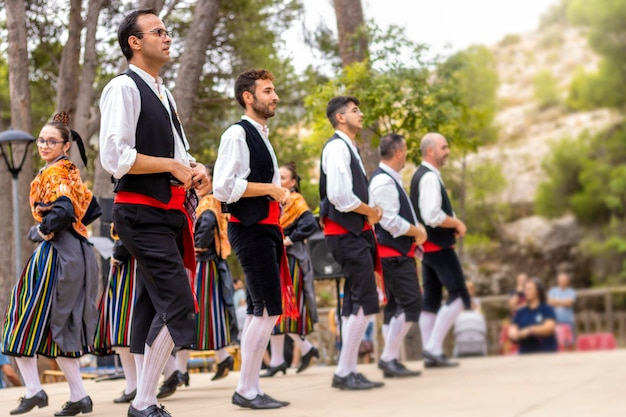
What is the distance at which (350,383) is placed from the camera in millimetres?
5930

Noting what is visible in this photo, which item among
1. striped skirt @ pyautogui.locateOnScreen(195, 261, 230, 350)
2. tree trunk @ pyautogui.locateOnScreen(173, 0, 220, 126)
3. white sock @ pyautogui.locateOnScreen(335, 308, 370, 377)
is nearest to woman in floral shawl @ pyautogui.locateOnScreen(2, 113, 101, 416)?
striped skirt @ pyautogui.locateOnScreen(195, 261, 230, 350)

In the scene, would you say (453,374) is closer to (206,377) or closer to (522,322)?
(522,322)

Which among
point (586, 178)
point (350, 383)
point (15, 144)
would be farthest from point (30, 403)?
point (586, 178)

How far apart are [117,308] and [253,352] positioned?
4.02 feet

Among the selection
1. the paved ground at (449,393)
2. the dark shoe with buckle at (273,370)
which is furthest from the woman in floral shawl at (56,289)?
the dark shoe with buckle at (273,370)

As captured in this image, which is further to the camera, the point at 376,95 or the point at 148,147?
the point at 376,95

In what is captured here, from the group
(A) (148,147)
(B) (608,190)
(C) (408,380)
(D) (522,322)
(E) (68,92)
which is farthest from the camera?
(B) (608,190)

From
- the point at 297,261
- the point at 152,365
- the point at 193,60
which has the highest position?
the point at 193,60

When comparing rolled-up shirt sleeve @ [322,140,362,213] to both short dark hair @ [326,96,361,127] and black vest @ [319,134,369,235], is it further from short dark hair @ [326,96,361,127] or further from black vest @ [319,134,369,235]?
short dark hair @ [326,96,361,127]

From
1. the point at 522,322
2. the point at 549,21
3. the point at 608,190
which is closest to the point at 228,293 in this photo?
the point at 522,322

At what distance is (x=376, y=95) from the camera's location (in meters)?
9.54

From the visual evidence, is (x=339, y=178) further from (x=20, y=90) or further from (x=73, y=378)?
(x=20, y=90)

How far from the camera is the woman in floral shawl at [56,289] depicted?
192 inches

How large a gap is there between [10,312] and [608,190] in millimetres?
36319
